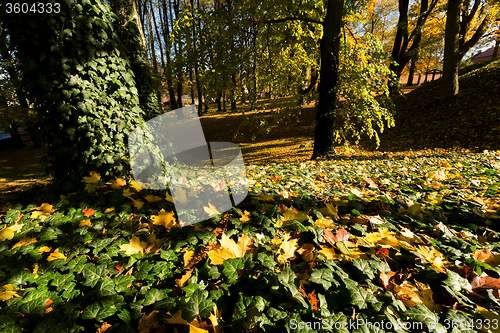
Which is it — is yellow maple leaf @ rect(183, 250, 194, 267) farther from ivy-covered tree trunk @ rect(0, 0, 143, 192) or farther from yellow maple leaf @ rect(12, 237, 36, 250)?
ivy-covered tree trunk @ rect(0, 0, 143, 192)

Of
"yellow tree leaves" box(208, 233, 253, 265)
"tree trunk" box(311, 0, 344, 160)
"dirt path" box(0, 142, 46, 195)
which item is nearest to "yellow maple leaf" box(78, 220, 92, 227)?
"yellow tree leaves" box(208, 233, 253, 265)

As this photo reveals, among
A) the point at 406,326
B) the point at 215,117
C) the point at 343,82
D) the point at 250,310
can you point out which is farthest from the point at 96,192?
the point at 215,117

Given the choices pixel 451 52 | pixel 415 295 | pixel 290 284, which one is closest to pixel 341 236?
pixel 415 295

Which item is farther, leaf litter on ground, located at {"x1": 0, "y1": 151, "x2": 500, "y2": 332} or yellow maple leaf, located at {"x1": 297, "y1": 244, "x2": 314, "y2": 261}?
yellow maple leaf, located at {"x1": 297, "y1": 244, "x2": 314, "y2": 261}

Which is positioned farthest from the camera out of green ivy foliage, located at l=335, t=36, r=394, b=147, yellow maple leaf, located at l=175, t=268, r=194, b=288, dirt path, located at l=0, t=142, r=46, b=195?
dirt path, located at l=0, t=142, r=46, b=195

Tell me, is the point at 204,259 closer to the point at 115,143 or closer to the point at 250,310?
the point at 250,310

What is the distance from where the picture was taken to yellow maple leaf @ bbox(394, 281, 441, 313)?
3.34 feet

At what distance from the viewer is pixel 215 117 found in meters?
19.3

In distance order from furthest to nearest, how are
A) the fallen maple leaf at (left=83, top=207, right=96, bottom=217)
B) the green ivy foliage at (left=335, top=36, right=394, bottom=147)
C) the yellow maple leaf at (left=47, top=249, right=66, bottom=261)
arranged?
the green ivy foliage at (left=335, top=36, right=394, bottom=147), the fallen maple leaf at (left=83, top=207, right=96, bottom=217), the yellow maple leaf at (left=47, top=249, right=66, bottom=261)

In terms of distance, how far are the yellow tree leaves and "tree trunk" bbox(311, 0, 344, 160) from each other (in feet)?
19.5

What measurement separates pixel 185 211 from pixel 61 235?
0.86 metres

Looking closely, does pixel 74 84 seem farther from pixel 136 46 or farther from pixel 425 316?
pixel 136 46

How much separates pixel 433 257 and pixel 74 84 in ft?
13.1

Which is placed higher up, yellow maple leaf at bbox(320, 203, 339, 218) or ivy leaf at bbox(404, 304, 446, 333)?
yellow maple leaf at bbox(320, 203, 339, 218)
